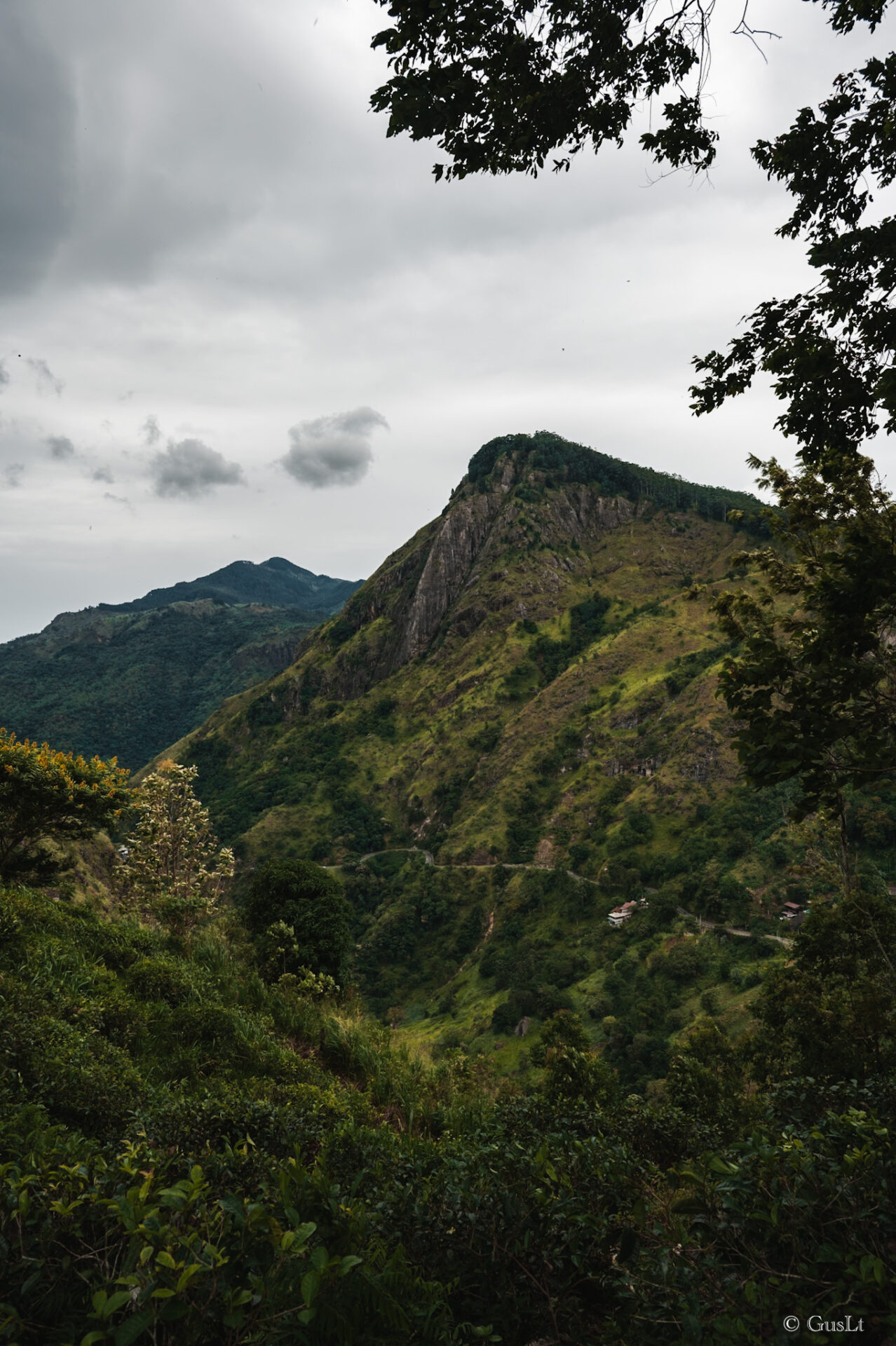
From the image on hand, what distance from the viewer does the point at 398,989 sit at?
93562 mm

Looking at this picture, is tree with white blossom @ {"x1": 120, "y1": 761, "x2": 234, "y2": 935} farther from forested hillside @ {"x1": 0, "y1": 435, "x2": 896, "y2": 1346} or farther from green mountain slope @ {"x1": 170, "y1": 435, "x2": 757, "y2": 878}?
green mountain slope @ {"x1": 170, "y1": 435, "x2": 757, "y2": 878}

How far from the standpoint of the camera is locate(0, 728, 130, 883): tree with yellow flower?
42.2ft

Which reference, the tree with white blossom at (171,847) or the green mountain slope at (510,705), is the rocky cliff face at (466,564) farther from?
the tree with white blossom at (171,847)

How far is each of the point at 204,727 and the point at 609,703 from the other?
12511cm

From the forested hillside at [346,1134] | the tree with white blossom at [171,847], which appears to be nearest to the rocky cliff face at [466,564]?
the forested hillside at [346,1134]

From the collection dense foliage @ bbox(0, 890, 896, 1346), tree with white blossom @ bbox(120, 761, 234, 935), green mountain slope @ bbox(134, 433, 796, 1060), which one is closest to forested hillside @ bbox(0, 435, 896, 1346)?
dense foliage @ bbox(0, 890, 896, 1346)

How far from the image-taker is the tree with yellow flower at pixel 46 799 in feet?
42.2

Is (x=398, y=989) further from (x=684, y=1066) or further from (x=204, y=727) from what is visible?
(x=204, y=727)

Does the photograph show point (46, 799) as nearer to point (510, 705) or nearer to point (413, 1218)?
point (413, 1218)

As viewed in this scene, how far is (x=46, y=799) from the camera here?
13.1 meters

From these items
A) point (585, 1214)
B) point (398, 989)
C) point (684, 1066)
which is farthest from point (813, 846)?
point (398, 989)

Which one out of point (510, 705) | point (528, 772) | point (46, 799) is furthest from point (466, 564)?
point (46, 799)

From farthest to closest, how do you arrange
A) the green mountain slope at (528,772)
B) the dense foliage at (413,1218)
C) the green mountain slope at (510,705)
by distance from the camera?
the green mountain slope at (510,705)
the green mountain slope at (528,772)
the dense foliage at (413,1218)

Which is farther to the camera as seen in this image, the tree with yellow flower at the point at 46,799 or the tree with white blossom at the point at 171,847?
the tree with white blossom at the point at 171,847
